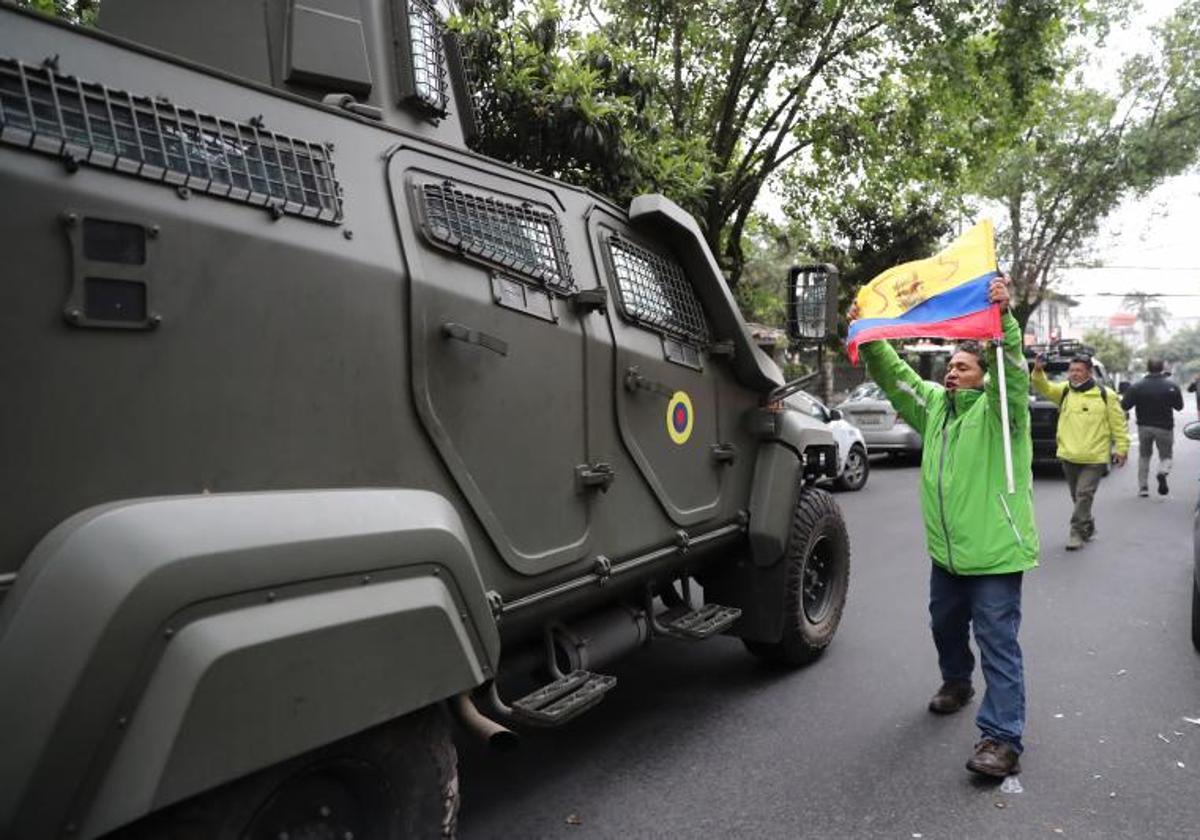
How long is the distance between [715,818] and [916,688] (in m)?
1.75

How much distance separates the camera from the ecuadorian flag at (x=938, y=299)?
3.60 metres

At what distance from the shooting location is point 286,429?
2102 mm

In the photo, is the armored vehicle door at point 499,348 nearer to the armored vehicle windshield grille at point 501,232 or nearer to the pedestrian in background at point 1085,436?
the armored vehicle windshield grille at point 501,232

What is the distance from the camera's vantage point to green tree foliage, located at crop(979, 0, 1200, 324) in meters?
20.9

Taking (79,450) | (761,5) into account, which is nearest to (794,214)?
(761,5)

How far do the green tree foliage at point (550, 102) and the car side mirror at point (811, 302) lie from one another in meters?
2.75

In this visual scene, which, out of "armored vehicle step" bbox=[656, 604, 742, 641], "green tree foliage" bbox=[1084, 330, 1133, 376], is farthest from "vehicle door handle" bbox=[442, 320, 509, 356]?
"green tree foliage" bbox=[1084, 330, 1133, 376]

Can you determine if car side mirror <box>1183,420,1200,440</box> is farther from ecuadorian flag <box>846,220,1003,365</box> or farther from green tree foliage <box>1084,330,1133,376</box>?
green tree foliage <box>1084,330,1133,376</box>

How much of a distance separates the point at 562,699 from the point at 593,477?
76 centimetres

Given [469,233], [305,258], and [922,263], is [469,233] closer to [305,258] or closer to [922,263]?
[305,258]

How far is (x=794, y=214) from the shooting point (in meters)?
15.4

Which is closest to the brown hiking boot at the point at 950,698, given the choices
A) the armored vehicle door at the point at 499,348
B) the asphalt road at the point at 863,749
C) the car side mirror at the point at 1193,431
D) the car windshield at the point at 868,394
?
the asphalt road at the point at 863,749

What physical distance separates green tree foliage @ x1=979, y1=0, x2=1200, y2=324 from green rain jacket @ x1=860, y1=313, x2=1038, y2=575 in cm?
1799

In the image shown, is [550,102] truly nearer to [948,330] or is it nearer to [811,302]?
[811,302]
